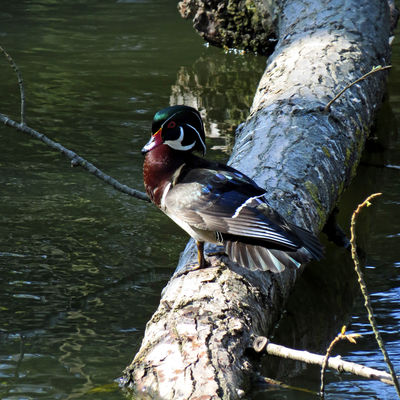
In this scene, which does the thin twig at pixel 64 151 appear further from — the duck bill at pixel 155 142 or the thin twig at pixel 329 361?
the thin twig at pixel 329 361

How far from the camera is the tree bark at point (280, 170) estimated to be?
2922 mm

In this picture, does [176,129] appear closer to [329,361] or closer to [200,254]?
[200,254]

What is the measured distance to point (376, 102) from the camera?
5980mm

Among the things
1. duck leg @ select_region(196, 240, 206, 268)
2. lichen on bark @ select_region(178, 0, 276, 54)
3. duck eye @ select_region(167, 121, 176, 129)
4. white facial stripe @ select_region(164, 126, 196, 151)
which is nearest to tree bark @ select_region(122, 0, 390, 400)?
duck leg @ select_region(196, 240, 206, 268)

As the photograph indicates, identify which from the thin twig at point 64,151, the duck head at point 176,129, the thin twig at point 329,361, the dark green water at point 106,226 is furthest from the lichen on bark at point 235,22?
the thin twig at point 329,361

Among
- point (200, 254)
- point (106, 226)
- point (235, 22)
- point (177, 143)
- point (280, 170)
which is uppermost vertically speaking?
point (235, 22)

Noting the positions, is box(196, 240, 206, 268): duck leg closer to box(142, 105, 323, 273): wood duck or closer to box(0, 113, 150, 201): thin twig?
box(142, 105, 323, 273): wood duck

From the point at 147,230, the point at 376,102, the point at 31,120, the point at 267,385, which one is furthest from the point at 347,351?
the point at 31,120

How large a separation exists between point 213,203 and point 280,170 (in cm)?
108

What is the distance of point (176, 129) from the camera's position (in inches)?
138

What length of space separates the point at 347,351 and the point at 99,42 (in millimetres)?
7818

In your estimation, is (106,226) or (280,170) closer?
(280,170)

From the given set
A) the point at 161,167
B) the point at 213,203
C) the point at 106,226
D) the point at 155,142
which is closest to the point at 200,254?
the point at 213,203

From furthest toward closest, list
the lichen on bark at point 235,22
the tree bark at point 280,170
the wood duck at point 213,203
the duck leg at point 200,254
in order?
the lichen on bark at point 235,22
the duck leg at point 200,254
the wood duck at point 213,203
the tree bark at point 280,170
